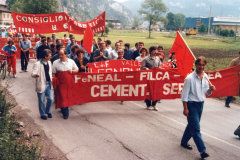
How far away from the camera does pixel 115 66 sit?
33.3ft

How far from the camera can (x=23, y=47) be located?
14.6 m

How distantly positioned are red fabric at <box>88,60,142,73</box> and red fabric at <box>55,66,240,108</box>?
1.88 metres

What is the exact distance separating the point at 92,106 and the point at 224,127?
13.4 feet

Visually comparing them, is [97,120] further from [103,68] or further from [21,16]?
[21,16]

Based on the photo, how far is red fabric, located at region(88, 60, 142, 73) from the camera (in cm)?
988

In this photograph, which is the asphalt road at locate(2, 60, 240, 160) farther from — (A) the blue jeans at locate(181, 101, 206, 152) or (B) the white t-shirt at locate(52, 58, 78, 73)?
(B) the white t-shirt at locate(52, 58, 78, 73)

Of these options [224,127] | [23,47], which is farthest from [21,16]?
[224,127]

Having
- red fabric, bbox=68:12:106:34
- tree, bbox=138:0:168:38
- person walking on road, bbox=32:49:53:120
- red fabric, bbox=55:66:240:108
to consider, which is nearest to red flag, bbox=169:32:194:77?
red fabric, bbox=55:66:240:108

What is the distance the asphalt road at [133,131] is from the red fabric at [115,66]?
4.78ft

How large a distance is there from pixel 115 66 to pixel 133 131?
4059 millimetres

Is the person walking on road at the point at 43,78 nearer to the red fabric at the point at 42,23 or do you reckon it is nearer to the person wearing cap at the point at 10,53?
the red fabric at the point at 42,23

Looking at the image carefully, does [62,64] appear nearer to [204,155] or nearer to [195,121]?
[195,121]

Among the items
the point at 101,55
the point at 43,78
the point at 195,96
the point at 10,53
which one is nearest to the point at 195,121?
the point at 195,96

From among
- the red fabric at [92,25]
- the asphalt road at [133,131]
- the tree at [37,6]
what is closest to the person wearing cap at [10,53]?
the red fabric at [92,25]
